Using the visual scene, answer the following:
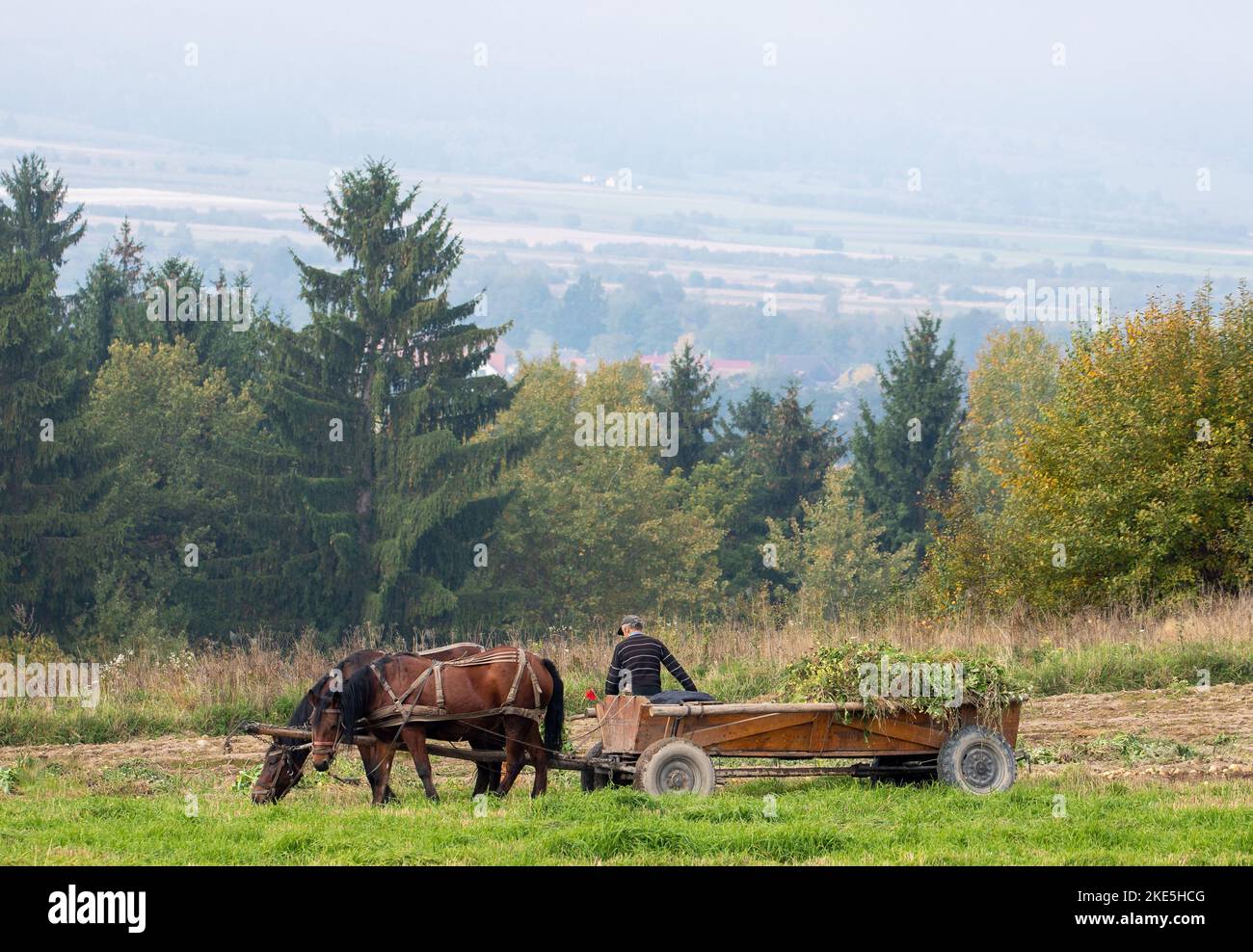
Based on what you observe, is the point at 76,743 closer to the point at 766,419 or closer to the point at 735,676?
the point at 735,676

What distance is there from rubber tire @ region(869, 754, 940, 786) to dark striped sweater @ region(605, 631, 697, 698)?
1852mm

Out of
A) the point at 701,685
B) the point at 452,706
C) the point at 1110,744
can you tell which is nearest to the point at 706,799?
the point at 452,706

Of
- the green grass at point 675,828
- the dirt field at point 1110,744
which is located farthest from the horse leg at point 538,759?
the dirt field at point 1110,744

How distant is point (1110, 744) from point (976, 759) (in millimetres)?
3141

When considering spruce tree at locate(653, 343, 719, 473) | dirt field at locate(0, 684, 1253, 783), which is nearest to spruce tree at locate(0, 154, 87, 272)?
spruce tree at locate(653, 343, 719, 473)

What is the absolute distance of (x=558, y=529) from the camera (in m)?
68.6

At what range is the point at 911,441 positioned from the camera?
3041 inches

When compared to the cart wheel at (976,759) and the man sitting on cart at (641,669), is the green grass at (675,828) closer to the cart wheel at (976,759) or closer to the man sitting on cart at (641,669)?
the cart wheel at (976,759)

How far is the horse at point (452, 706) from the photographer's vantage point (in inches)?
555

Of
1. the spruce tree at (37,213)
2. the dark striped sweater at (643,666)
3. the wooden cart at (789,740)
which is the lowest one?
the wooden cart at (789,740)

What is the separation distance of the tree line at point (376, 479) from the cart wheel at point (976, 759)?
24.2 meters

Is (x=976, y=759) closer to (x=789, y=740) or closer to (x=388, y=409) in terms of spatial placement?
(x=789, y=740)

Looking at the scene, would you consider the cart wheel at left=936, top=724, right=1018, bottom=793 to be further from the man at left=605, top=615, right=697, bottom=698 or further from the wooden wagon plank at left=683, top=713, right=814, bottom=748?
the man at left=605, top=615, right=697, bottom=698

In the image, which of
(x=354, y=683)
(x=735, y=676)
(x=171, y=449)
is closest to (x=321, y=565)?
(x=171, y=449)
